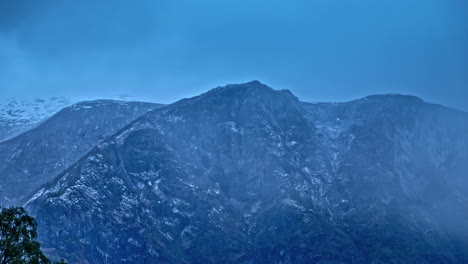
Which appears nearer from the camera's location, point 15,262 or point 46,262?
point 15,262

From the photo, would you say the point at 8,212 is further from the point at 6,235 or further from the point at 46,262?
the point at 46,262

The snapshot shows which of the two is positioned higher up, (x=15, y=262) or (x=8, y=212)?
(x=8, y=212)

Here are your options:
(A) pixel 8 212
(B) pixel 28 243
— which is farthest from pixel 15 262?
(A) pixel 8 212

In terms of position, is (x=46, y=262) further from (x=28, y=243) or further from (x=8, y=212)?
(x=8, y=212)

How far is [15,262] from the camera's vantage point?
84.2 meters

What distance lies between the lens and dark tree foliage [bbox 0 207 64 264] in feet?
290

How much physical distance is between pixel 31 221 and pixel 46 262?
8.00 meters

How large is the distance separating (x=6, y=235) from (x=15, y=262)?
7.87 metres

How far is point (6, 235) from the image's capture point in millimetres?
90062

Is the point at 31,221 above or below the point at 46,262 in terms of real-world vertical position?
above

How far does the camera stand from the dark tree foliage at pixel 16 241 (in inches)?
3477

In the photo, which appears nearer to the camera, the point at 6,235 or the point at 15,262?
the point at 15,262

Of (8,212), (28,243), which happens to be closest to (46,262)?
(28,243)

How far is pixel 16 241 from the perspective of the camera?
90.4m
